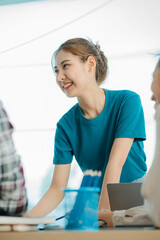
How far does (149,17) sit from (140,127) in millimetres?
2183

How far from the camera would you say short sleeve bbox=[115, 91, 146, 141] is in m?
1.54

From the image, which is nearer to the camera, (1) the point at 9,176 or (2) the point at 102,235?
(2) the point at 102,235

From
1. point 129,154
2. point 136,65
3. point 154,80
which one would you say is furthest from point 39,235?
point 136,65

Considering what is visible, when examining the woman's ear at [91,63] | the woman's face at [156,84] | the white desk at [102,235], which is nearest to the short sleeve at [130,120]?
the woman's ear at [91,63]

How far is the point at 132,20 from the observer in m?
3.43

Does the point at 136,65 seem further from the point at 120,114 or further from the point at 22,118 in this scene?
the point at 120,114

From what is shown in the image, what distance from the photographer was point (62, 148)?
1696mm

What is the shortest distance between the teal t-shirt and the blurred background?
1.68 meters

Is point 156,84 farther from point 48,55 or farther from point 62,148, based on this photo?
point 48,55

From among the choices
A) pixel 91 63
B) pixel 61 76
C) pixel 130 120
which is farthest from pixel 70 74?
pixel 130 120

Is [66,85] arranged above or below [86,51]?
below

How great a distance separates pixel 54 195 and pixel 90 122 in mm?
419

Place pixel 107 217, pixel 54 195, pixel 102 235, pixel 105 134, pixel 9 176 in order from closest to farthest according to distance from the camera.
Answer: pixel 102 235
pixel 9 176
pixel 107 217
pixel 54 195
pixel 105 134

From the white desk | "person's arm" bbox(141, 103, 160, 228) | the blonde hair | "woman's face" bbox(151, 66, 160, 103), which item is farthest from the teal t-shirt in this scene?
the white desk
